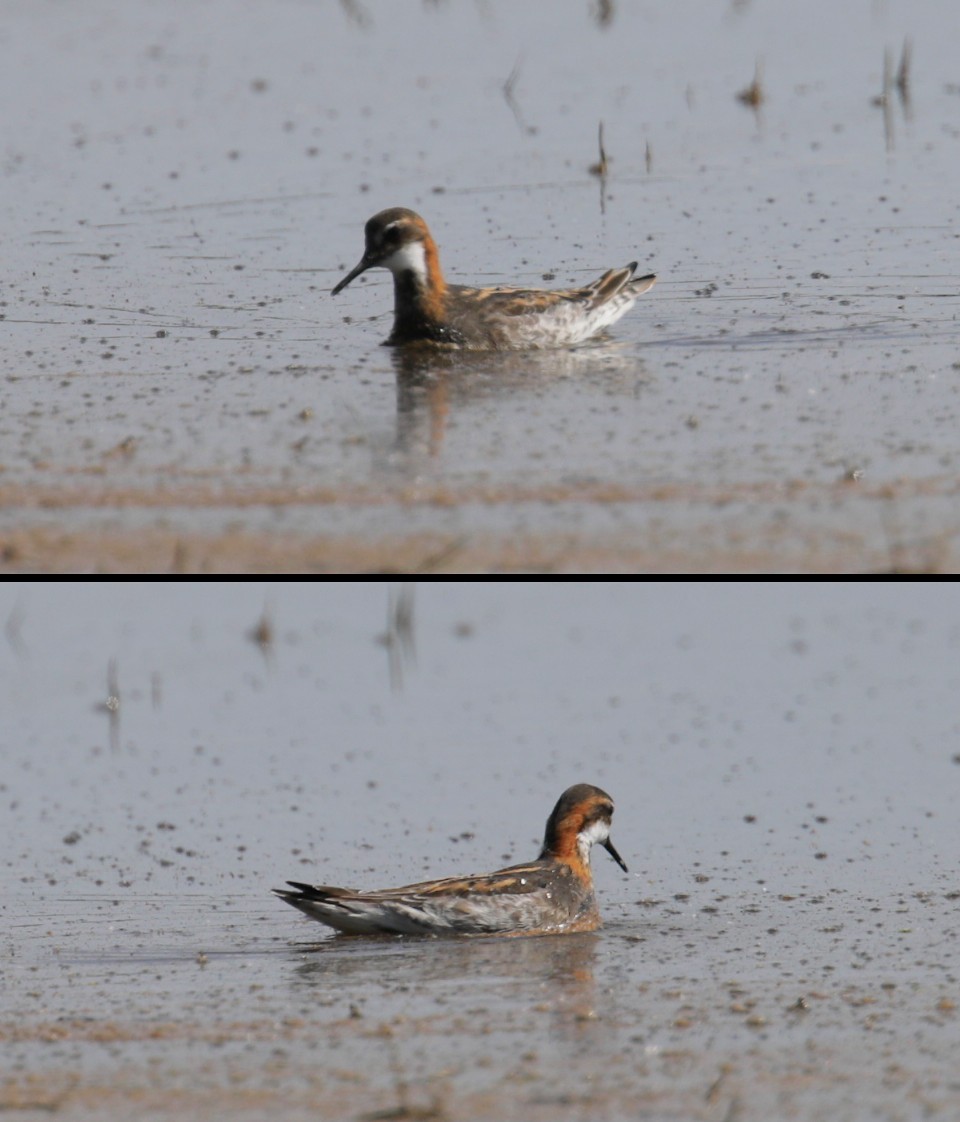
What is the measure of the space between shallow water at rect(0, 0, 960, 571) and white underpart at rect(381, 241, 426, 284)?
15.7 inches

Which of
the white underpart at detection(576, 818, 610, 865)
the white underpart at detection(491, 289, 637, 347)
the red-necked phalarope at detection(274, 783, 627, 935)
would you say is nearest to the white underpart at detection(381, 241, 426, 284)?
the white underpart at detection(491, 289, 637, 347)

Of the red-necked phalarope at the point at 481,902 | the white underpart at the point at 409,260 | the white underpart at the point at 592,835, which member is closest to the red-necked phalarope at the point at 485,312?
the white underpart at the point at 409,260

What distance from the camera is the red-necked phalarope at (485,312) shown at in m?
11.4

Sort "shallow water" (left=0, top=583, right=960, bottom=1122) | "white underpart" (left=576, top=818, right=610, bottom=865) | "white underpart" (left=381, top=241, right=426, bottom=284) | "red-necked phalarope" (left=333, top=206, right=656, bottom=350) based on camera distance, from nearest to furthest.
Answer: "shallow water" (left=0, top=583, right=960, bottom=1122)
"white underpart" (left=576, top=818, right=610, bottom=865)
"red-necked phalarope" (left=333, top=206, right=656, bottom=350)
"white underpart" (left=381, top=241, right=426, bottom=284)

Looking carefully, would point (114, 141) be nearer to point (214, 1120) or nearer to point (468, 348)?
point (468, 348)

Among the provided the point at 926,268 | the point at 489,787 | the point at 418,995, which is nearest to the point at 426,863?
the point at 489,787

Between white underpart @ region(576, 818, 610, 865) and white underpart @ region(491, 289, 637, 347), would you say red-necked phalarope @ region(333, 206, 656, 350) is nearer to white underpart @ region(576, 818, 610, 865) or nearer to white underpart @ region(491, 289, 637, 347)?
white underpart @ region(491, 289, 637, 347)

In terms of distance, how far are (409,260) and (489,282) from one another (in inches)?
46.3

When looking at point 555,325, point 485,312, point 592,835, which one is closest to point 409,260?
point 485,312

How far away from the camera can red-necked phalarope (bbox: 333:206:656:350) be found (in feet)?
37.6

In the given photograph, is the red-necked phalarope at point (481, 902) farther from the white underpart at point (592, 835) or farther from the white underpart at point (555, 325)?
the white underpart at point (555, 325)

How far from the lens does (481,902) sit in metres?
9.78

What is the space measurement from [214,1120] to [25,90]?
14127mm

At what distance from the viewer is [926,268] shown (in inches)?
487
